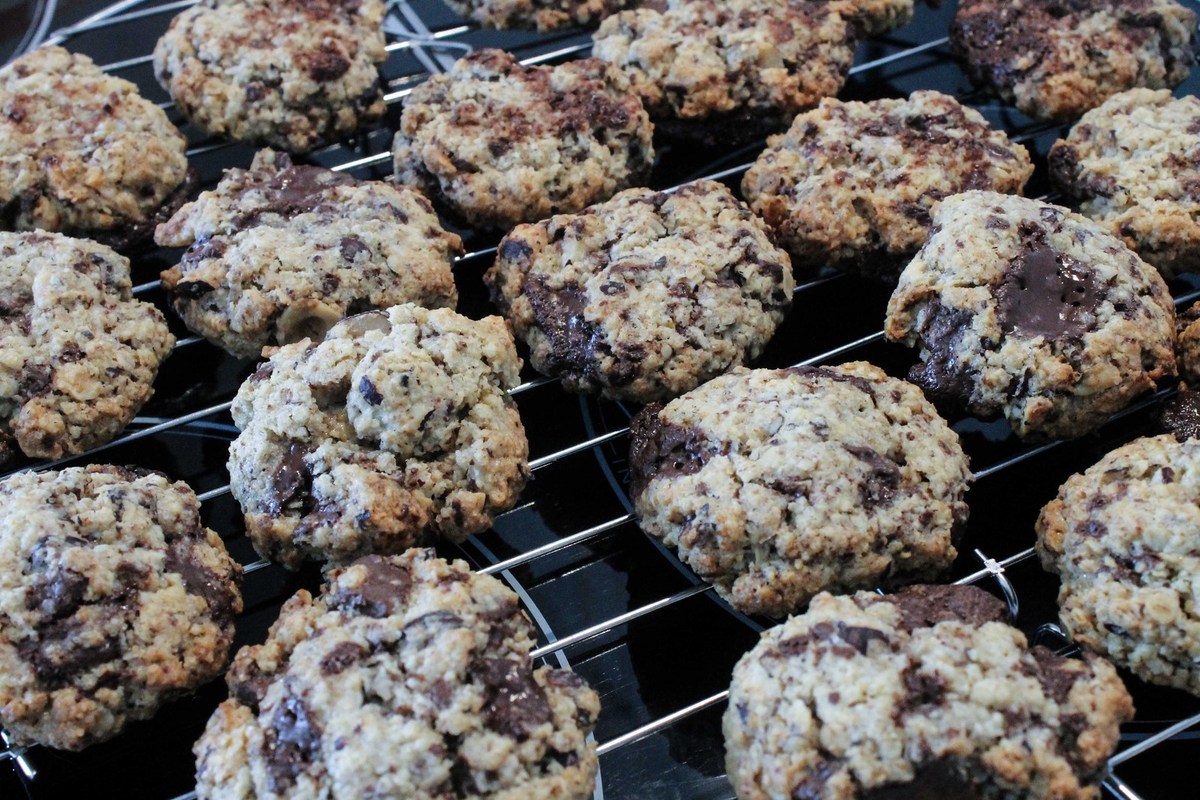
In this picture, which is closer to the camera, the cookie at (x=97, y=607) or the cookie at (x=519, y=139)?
the cookie at (x=97, y=607)

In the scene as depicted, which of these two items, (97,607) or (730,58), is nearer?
(97,607)

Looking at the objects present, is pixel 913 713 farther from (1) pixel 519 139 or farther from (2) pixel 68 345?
(2) pixel 68 345

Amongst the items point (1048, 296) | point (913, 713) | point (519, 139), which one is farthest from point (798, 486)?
point (519, 139)

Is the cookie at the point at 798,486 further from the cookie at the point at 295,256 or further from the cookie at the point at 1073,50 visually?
the cookie at the point at 1073,50

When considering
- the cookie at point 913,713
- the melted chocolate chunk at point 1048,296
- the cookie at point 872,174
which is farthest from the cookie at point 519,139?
the cookie at point 913,713

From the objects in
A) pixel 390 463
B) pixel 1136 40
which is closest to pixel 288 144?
pixel 390 463

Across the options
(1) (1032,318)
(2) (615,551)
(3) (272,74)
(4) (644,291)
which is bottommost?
(2) (615,551)

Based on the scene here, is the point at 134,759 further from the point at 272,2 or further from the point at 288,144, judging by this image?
the point at 272,2
